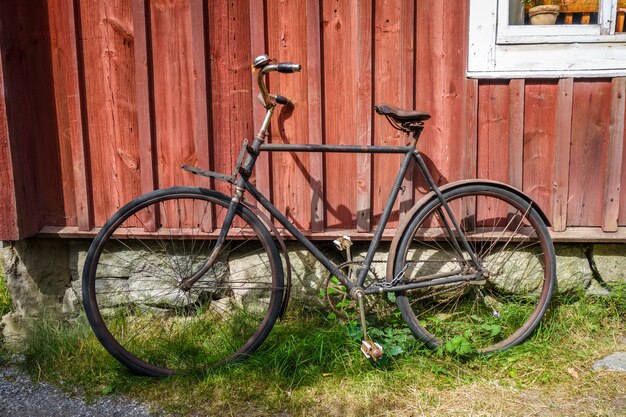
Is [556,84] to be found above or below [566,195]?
above

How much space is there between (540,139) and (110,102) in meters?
2.82

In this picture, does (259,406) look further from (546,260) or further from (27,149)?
(27,149)

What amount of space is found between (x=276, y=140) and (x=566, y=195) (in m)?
1.92

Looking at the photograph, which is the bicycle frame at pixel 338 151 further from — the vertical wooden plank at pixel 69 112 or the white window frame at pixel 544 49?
the vertical wooden plank at pixel 69 112

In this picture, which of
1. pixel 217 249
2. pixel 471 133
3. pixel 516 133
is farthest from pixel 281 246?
pixel 516 133

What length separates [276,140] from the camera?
13.6 ft

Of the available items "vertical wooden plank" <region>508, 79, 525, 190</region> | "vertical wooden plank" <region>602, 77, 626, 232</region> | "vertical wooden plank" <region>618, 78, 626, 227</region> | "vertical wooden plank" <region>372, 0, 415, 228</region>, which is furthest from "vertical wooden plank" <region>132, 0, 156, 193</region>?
"vertical wooden plank" <region>618, 78, 626, 227</region>

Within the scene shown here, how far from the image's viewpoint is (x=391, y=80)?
13.2ft

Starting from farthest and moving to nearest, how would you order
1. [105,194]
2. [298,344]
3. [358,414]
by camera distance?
[105,194] → [298,344] → [358,414]

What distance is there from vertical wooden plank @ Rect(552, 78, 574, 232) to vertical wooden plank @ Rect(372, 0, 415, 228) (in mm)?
935

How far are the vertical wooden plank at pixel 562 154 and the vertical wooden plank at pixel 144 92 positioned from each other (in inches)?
103

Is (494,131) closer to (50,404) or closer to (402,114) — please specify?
(402,114)

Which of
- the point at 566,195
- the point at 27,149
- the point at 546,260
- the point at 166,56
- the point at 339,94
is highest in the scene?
the point at 166,56

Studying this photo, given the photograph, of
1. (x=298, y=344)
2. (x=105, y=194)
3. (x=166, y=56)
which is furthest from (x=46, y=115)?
(x=298, y=344)
